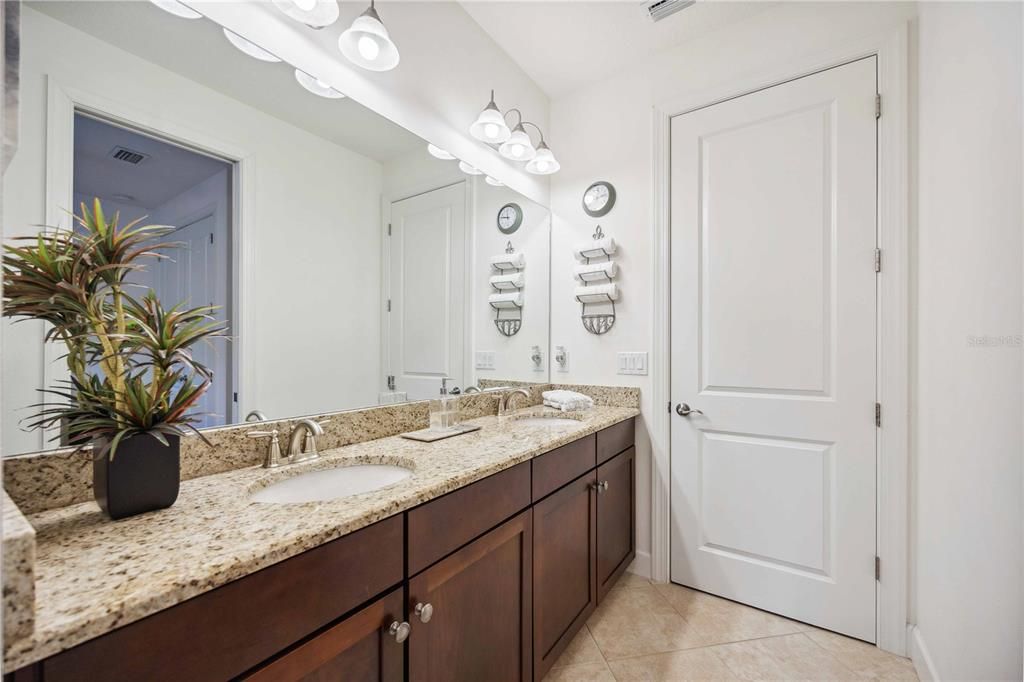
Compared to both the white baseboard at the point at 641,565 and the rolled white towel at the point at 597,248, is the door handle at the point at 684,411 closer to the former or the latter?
the white baseboard at the point at 641,565

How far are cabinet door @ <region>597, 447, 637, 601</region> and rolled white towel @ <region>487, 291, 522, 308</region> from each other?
88 centimetres

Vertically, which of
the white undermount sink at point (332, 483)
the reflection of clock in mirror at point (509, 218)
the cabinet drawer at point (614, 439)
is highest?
the reflection of clock in mirror at point (509, 218)

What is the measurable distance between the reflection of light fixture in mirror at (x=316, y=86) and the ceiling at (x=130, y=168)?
411mm

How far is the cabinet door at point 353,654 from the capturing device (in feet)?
2.48

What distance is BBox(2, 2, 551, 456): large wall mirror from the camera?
884mm

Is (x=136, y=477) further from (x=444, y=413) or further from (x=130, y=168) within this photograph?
(x=444, y=413)

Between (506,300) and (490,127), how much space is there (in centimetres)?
78

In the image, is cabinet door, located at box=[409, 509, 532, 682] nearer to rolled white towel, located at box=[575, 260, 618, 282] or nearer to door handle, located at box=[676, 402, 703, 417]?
door handle, located at box=[676, 402, 703, 417]

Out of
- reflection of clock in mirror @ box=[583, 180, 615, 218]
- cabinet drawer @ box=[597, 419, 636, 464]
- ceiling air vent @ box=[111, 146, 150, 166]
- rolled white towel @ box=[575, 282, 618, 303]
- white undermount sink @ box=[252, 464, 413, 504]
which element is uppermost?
reflection of clock in mirror @ box=[583, 180, 615, 218]

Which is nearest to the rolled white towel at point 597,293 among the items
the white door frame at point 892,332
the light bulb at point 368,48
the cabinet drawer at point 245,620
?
the white door frame at point 892,332

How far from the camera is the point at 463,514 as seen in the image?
3.68 ft

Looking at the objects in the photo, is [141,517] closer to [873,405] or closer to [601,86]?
[873,405]

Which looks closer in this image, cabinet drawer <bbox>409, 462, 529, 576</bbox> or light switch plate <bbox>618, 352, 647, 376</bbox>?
cabinet drawer <bbox>409, 462, 529, 576</bbox>

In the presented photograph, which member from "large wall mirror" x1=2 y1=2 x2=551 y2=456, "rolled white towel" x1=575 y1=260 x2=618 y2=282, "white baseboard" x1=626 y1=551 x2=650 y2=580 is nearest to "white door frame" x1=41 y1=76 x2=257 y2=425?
"large wall mirror" x1=2 y1=2 x2=551 y2=456
